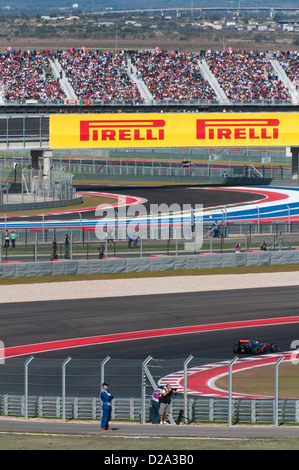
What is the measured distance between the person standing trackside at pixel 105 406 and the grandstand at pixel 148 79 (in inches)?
2408

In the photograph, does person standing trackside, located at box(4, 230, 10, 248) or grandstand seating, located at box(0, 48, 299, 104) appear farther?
grandstand seating, located at box(0, 48, 299, 104)

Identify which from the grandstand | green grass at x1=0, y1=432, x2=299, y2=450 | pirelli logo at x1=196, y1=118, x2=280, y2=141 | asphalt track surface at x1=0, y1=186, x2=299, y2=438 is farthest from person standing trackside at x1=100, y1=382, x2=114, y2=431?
the grandstand

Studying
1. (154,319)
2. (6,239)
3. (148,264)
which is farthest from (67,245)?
(154,319)

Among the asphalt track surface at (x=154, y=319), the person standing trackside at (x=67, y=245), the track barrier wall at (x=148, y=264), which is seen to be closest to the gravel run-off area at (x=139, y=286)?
the asphalt track surface at (x=154, y=319)

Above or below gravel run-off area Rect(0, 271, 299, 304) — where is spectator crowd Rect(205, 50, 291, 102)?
above

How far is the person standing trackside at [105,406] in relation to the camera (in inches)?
744

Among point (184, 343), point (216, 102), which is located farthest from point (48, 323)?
point (216, 102)

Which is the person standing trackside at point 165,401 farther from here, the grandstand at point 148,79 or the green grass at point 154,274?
the grandstand at point 148,79

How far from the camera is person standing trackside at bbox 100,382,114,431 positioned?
18906 millimetres

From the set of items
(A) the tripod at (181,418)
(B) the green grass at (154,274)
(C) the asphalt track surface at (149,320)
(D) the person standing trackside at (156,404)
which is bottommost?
(B) the green grass at (154,274)

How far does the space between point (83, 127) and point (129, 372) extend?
1763 inches

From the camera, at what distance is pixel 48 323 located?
3077 cm

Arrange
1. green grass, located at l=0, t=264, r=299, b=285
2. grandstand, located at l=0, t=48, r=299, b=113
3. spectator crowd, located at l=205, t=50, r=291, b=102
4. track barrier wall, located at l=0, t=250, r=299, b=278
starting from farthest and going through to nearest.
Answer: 1. spectator crowd, located at l=205, t=50, r=291, b=102
2. grandstand, located at l=0, t=48, r=299, b=113
3. track barrier wall, located at l=0, t=250, r=299, b=278
4. green grass, located at l=0, t=264, r=299, b=285

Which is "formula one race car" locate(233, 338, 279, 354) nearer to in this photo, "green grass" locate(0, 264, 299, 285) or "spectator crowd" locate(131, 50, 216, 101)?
"green grass" locate(0, 264, 299, 285)
